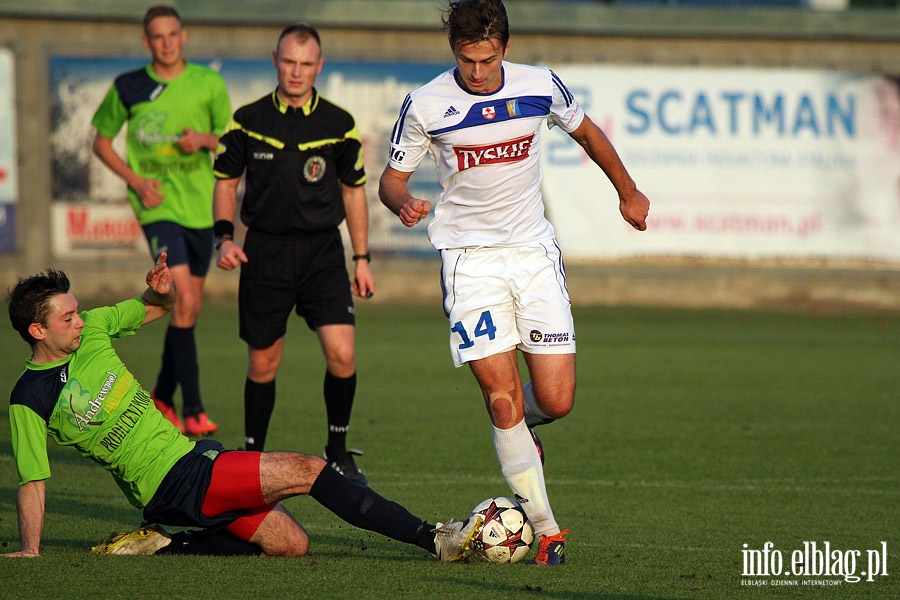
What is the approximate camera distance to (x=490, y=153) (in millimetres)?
5676

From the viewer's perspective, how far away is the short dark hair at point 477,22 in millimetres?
5375

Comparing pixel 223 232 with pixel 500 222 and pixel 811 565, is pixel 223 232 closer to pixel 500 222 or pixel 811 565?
pixel 500 222

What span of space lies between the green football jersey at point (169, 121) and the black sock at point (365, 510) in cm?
423

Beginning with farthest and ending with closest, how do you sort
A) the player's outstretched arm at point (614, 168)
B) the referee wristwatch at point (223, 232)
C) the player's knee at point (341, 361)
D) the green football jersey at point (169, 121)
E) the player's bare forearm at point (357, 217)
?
the green football jersey at point (169, 121), the player's bare forearm at point (357, 217), the player's knee at point (341, 361), the referee wristwatch at point (223, 232), the player's outstretched arm at point (614, 168)

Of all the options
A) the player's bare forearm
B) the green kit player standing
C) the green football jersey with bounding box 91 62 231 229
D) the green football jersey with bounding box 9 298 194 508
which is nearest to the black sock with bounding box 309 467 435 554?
the green football jersey with bounding box 9 298 194 508

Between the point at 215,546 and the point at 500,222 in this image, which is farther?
the point at 500,222

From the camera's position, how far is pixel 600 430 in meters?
9.29

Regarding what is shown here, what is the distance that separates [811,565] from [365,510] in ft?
6.06

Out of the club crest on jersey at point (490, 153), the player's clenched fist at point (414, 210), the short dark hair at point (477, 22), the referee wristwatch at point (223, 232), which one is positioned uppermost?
the short dark hair at point (477, 22)

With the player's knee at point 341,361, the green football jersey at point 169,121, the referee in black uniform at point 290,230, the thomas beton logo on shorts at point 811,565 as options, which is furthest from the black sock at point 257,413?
the thomas beton logo on shorts at point 811,565

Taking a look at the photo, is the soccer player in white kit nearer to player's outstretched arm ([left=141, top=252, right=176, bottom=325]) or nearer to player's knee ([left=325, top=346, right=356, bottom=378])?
player's outstretched arm ([left=141, top=252, right=176, bottom=325])

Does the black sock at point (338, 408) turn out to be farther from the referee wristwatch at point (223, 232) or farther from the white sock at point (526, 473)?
the white sock at point (526, 473)

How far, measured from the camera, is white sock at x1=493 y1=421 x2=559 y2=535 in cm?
544

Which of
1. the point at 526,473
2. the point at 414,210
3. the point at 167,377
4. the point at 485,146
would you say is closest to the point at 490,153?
the point at 485,146
